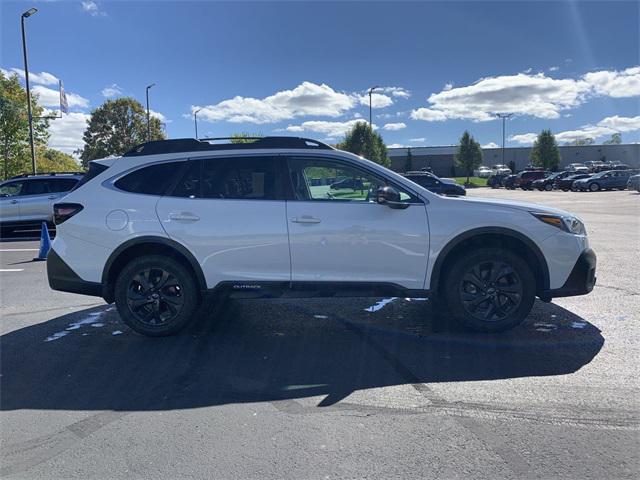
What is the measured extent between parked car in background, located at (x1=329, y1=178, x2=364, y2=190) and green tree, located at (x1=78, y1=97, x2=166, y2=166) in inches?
2266

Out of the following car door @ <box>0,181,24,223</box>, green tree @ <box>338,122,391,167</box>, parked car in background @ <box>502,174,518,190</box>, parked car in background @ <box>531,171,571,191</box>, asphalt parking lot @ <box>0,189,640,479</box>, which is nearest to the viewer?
asphalt parking lot @ <box>0,189,640,479</box>

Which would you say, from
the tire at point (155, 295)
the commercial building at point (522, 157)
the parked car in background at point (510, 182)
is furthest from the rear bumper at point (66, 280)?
the commercial building at point (522, 157)

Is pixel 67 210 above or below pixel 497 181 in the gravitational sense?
below

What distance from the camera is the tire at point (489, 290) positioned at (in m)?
4.92

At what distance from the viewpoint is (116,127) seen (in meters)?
59.1

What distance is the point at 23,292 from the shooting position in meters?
7.43

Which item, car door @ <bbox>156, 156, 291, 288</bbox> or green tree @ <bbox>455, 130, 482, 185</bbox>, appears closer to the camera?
car door @ <bbox>156, 156, 291, 288</bbox>

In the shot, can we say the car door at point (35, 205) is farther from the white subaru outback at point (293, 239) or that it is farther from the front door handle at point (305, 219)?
the front door handle at point (305, 219)

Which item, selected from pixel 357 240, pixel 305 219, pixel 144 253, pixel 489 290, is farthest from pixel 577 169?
pixel 144 253

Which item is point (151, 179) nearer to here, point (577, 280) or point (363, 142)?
point (577, 280)

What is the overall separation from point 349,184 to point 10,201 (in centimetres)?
1313

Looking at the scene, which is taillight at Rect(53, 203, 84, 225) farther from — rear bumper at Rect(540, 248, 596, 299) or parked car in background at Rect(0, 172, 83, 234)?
parked car in background at Rect(0, 172, 83, 234)

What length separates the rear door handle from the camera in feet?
16.3

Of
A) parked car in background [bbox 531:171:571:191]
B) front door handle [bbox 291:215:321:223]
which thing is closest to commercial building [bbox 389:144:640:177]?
parked car in background [bbox 531:171:571:191]
